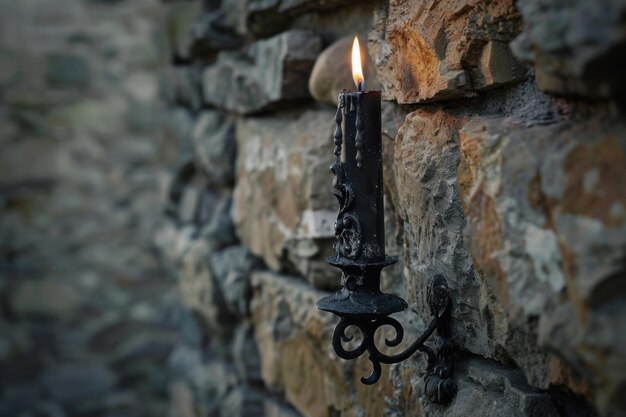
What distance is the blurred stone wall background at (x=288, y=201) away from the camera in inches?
23.2

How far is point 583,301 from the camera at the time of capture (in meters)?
0.55

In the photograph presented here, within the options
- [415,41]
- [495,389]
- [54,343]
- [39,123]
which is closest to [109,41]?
[39,123]

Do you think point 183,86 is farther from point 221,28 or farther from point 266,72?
point 266,72

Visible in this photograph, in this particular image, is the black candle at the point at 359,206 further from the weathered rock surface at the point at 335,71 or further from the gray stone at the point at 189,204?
the gray stone at the point at 189,204

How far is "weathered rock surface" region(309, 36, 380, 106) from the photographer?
111 centimetres

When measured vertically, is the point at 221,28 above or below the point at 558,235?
above

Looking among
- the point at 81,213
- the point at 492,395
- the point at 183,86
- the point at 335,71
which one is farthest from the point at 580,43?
the point at 81,213

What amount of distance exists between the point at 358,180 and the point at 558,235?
0.87 feet

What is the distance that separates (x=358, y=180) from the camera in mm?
811

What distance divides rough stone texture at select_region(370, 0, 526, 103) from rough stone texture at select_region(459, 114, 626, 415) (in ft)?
0.26

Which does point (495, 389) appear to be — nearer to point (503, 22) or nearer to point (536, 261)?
point (536, 261)

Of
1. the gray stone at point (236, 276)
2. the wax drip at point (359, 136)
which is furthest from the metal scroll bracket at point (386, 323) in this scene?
the gray stone at point (236, 276)

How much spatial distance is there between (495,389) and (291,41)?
2.35 ft

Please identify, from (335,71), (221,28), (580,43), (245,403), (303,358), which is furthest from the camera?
(221,28)
